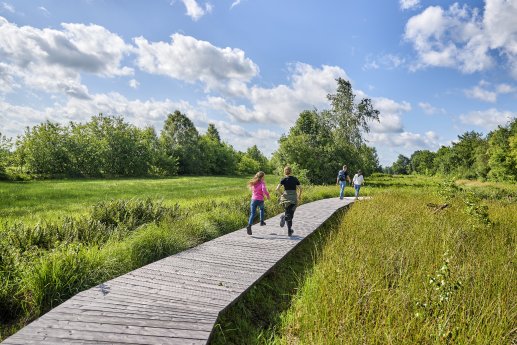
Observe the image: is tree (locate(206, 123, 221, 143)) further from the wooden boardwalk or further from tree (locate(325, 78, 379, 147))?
the wooden boardwalk

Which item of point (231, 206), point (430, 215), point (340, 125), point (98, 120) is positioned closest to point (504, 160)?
point (340, 125)

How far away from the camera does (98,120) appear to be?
53.9m

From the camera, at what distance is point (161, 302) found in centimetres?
452

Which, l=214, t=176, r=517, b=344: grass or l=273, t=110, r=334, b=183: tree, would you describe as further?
l=273, t=110, r=334, b=183: tree

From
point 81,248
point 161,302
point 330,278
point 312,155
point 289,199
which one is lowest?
point 161,302

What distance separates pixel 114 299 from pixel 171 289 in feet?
2.70

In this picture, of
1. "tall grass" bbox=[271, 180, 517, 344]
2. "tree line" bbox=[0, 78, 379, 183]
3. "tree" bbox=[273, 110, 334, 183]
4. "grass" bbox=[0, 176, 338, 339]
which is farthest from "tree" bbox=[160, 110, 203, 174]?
"tall grass" bbox=[271, 180, 517, 344]

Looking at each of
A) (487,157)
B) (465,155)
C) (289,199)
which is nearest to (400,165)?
(465,155)

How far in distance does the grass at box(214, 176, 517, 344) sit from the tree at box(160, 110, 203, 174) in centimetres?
5342

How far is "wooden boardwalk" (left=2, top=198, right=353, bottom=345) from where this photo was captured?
3629 millimetres

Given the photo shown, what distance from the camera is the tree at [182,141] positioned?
60344 millimetres

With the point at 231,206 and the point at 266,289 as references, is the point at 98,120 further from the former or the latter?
the point at 266,289

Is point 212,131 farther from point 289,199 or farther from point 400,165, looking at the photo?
point 400,165

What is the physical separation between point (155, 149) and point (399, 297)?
5577 centimetres
